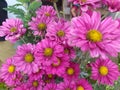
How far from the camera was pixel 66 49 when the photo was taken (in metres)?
0.49

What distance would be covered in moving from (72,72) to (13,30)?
0.14m

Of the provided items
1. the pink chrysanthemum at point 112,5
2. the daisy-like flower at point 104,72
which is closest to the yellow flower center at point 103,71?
the daisy-like flower at point 104,72

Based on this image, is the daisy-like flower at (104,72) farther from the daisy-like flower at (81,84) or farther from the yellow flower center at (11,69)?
the yellow flower center at (11,69)

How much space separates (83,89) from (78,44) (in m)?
0.13

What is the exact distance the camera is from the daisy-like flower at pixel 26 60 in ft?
1.56

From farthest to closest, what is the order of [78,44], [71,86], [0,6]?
1. [0,6]
2. [71,86]
3. [78,44]

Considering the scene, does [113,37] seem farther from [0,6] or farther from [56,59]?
[0,6]

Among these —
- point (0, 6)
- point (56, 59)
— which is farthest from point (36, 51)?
point (0, 6)

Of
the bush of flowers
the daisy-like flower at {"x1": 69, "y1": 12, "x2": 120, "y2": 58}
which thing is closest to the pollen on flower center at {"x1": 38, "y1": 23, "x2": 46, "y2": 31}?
the bush of flowers

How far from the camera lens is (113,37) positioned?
1.38 ft

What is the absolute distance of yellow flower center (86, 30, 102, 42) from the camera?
1.37ft

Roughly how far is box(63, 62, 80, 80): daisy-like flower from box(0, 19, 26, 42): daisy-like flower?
12 cm

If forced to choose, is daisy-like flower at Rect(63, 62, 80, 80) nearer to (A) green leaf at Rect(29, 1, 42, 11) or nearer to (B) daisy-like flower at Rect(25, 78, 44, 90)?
(B) daisy-like flower at Rect(25, 78, 44, 90)

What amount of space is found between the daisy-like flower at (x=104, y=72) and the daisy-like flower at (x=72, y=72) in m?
0.03
